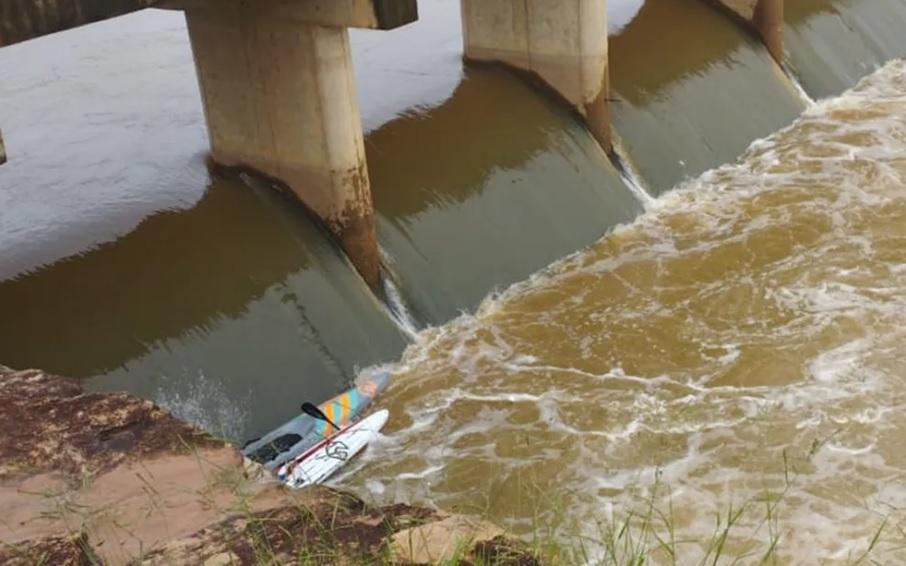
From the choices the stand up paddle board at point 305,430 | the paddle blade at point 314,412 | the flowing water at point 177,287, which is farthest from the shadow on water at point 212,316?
the paddle blade at point 314,412

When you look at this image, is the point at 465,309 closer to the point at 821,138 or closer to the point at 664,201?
the point at 664,201

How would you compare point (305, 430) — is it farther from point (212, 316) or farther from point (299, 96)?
point (299, 96)

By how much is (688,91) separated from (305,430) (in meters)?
8.69

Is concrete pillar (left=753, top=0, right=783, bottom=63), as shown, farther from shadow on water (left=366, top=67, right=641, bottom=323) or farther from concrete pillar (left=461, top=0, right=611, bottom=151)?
shadow on water (left=366, top=67, right=641, bottom=323)

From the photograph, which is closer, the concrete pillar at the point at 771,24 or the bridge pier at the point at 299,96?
the bridge pier at the point at 299,96

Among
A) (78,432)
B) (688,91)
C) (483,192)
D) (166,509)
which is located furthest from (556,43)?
(166,509)

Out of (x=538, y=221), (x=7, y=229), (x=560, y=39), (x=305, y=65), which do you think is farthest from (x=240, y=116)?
(x=560, y=39)

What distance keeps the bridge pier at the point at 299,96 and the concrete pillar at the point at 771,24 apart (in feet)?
27.1

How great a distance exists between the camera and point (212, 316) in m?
10.8

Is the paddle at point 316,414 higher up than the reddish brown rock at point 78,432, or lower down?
lower down

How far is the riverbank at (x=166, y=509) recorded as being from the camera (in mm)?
3096

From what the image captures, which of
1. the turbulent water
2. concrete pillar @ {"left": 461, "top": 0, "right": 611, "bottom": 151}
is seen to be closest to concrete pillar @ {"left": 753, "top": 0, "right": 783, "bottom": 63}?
the turbulent water

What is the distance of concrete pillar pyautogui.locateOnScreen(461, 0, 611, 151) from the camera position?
14906 mm

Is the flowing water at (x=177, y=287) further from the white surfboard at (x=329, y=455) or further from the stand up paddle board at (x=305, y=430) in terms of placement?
the white surfboard at (x=329, y=455)
